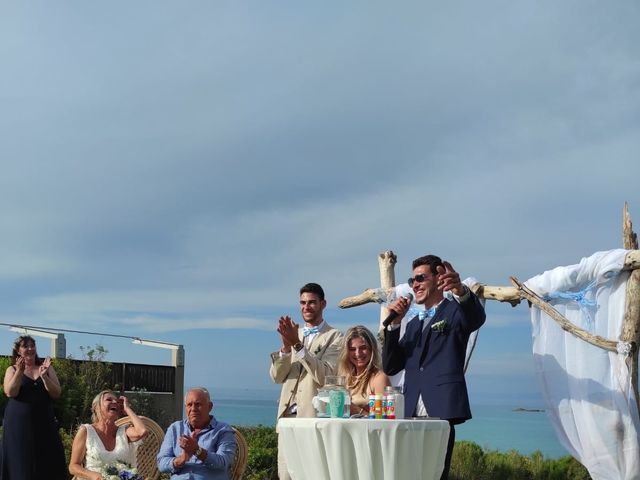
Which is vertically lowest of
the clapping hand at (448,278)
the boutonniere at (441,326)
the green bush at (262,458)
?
the green bush at (262,458)

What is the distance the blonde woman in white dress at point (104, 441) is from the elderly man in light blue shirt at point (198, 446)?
1.82ft

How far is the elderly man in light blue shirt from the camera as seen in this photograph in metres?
4.54

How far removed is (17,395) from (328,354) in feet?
7.75

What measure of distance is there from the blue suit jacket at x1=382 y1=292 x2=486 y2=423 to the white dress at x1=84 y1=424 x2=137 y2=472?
1.92m

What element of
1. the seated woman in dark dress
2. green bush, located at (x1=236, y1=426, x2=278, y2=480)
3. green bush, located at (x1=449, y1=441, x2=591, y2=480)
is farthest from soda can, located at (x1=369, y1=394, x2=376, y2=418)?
green bush, located at (x1=449, y1=441, x2=591, y2=480)

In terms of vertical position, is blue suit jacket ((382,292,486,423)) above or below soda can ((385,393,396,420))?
Result: above

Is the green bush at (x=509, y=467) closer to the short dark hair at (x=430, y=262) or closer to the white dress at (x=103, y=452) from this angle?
the white dress at (x=103, y=452)

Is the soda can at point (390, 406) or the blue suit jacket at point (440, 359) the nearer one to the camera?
the soda can at point (390, 406)

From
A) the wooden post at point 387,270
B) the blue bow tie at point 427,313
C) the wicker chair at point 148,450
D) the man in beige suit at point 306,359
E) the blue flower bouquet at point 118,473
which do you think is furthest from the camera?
the wooden post at point 387,270

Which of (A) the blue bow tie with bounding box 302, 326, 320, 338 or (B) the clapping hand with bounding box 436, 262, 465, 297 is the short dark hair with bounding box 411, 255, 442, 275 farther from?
A: (A) the blue bow tie with bounding box 302, 326, 320, 338

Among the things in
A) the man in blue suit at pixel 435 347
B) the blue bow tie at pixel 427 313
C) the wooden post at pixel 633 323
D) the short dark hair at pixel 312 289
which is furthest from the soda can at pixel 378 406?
the wooden post at pixel 633 323

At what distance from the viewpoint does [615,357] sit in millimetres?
6273

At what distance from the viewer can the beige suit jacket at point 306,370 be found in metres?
4.69

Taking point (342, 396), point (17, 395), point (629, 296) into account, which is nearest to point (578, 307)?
point (629, 296)
